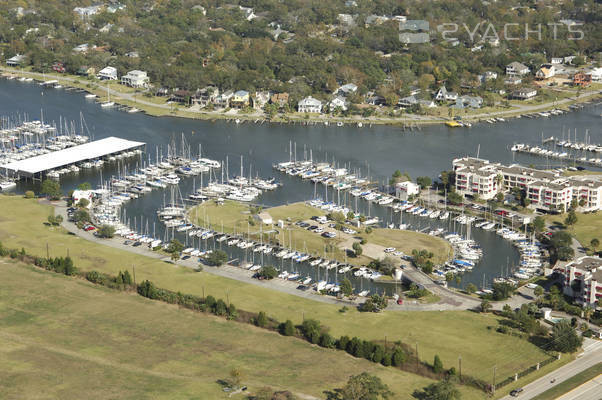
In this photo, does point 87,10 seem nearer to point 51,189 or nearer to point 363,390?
point 51,189

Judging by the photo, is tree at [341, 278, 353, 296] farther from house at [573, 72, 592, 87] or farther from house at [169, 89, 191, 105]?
house at [573, 72, 592, 87]

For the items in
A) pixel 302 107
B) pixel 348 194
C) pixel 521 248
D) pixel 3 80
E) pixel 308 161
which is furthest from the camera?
pixel 3 80

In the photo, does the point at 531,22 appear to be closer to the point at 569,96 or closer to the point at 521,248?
the point at 569,96

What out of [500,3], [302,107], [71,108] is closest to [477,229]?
[302,107]

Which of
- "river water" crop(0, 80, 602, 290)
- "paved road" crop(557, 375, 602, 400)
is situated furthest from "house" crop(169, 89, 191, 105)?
"paved road" crop(557, 375, 602, 400)

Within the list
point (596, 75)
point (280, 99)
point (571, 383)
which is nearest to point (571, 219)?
point (571, 383)

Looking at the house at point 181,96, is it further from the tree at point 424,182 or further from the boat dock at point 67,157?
the tree at point 424,182
